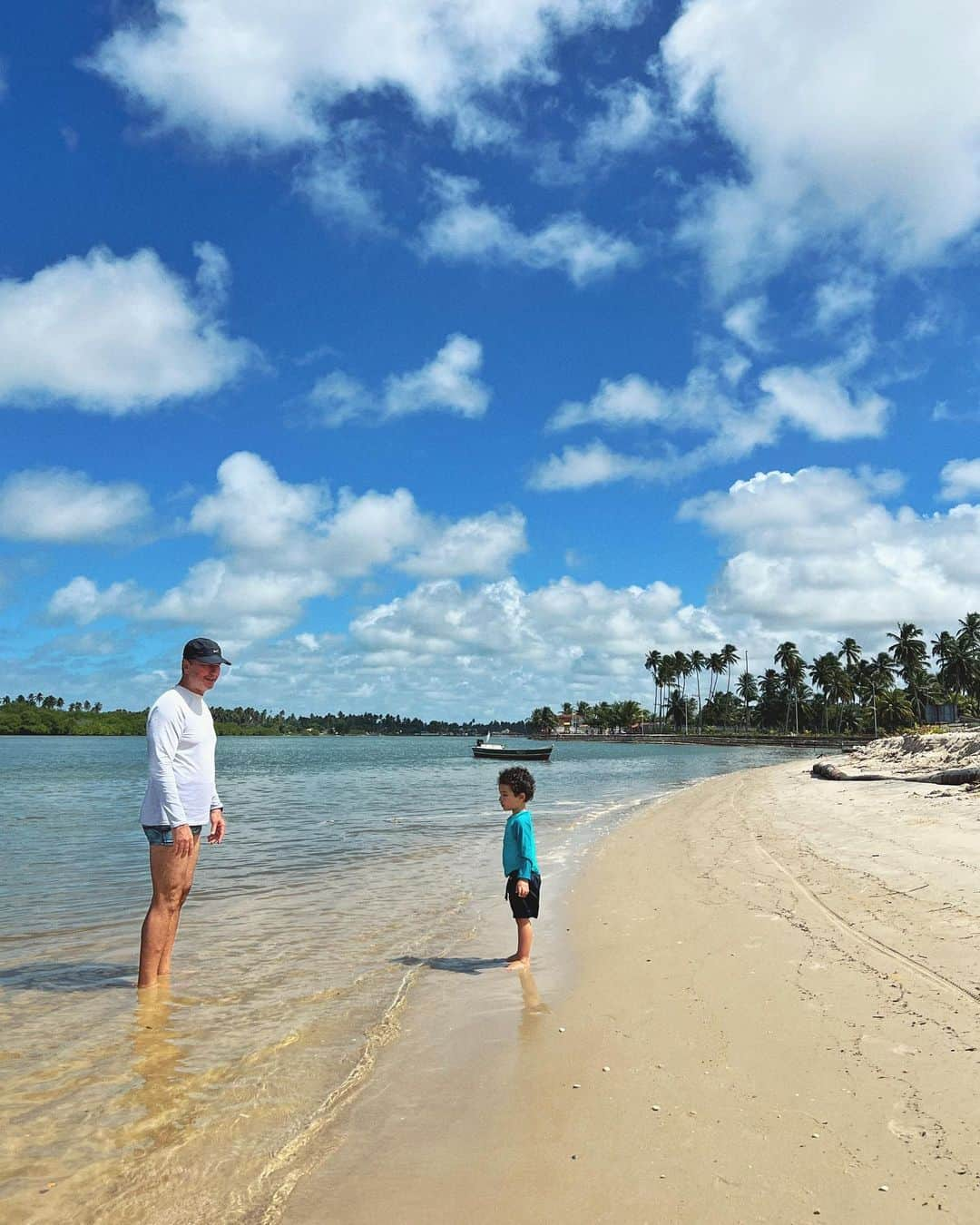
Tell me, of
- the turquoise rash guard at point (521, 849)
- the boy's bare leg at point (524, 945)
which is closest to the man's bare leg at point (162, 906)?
the turquoise rash guard at point (521, 849)

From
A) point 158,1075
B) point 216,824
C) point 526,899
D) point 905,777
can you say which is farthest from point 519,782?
point 905,777

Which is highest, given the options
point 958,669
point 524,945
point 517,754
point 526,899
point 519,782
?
point 958,669

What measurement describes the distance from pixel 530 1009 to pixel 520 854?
126 cm

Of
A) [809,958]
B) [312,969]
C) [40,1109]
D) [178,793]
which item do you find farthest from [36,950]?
[809,958]

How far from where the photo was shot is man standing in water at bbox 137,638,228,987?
19.7ft

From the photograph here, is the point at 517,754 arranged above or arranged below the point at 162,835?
below

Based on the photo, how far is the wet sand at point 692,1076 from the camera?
3.47 metres

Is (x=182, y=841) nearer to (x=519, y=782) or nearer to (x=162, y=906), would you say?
(x=162, y=906)

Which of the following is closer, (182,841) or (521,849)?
(182,841)

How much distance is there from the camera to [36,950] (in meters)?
8.22

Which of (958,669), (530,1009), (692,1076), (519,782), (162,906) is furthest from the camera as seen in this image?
(958,669)

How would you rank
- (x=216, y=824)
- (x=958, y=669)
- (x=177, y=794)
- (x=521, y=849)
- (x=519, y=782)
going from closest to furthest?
(x=177, y=794) < (x=216, y=824) < (x=521, y=849) < (x=519, y=782) < (x=958, y=669)

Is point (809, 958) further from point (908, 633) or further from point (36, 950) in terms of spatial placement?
point (908, 633)

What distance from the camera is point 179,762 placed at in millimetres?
6191
